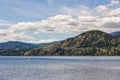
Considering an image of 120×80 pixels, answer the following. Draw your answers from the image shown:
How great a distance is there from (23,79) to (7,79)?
5.66 metres

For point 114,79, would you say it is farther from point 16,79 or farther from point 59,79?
point 16,79

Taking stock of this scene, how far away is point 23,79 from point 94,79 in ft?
83.2

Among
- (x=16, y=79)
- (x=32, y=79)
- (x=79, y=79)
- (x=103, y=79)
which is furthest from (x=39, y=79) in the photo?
(x=103, y=79)

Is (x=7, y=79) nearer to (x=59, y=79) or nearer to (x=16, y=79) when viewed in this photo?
(x=16, y=79)

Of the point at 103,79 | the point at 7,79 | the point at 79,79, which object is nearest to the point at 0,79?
the point at 7,79

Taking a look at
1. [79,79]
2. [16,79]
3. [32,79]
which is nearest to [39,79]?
[32,79]

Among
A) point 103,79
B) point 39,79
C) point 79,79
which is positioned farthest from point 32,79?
point 103,79

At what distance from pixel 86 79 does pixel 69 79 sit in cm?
600

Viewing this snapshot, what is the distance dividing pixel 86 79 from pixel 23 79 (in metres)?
22.6

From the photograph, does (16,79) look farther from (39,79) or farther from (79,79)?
(79,79)

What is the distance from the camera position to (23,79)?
93562 mm

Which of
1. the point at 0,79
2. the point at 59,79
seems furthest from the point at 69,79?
the point at 0,79

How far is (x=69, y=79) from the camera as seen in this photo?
9225 cm

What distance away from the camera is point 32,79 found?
94000 millimetres
